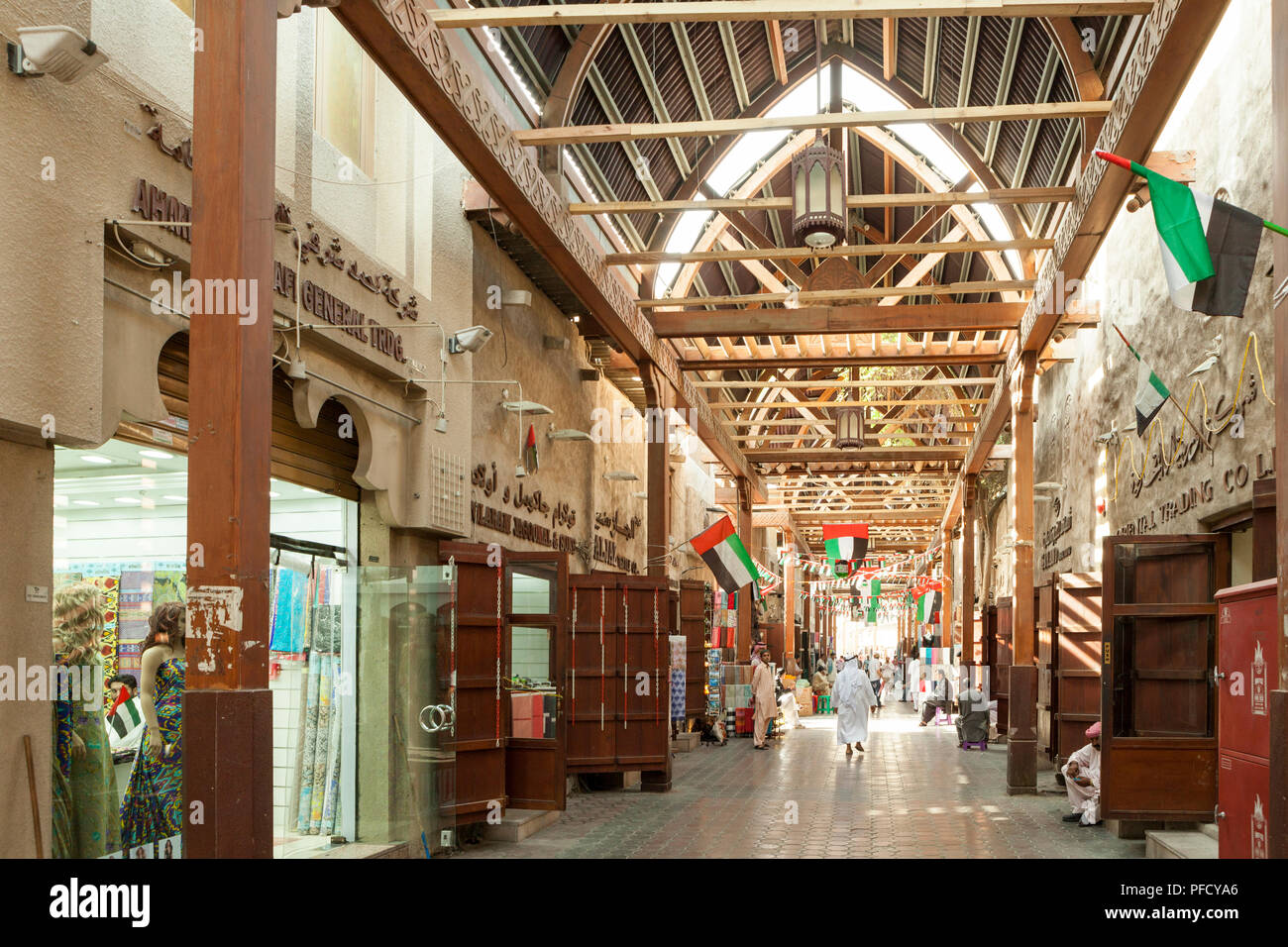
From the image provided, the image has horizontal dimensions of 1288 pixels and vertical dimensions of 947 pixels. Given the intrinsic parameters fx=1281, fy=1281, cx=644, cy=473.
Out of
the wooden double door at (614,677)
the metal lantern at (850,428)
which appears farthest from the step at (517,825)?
the metal lantern at (850,428)

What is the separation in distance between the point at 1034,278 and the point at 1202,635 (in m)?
4.75

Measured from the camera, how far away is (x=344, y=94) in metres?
9.30

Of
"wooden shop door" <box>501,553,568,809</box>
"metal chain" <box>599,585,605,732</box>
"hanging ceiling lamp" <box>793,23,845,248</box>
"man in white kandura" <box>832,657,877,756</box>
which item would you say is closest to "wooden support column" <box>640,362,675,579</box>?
"metal chain" <box>599,585,605,732</box>

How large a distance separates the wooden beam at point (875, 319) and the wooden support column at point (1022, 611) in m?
0.61

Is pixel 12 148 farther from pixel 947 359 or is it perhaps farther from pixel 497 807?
pixel 947 359

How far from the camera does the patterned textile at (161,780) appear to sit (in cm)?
649

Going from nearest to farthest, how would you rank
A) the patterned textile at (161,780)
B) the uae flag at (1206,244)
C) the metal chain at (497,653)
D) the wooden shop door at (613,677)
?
the uae flag at (1206,244)
the patterned textile at (161,780)
the metal chain at (497,653)
the wooden shop door at (613,677)

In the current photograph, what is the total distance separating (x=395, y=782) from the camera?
29.7 ft

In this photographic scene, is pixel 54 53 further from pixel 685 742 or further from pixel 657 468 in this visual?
pixel 685 742

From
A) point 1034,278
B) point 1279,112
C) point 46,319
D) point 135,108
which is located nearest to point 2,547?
point 46,319

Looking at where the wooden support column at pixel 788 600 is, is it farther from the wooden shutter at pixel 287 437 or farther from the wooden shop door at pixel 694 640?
the wooden shutter at pixel 287 437

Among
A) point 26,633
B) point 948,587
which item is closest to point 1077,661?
point 26,633

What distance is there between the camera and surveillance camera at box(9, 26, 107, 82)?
5.04 m

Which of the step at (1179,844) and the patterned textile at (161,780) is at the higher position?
the patterned textile at (161,780)
